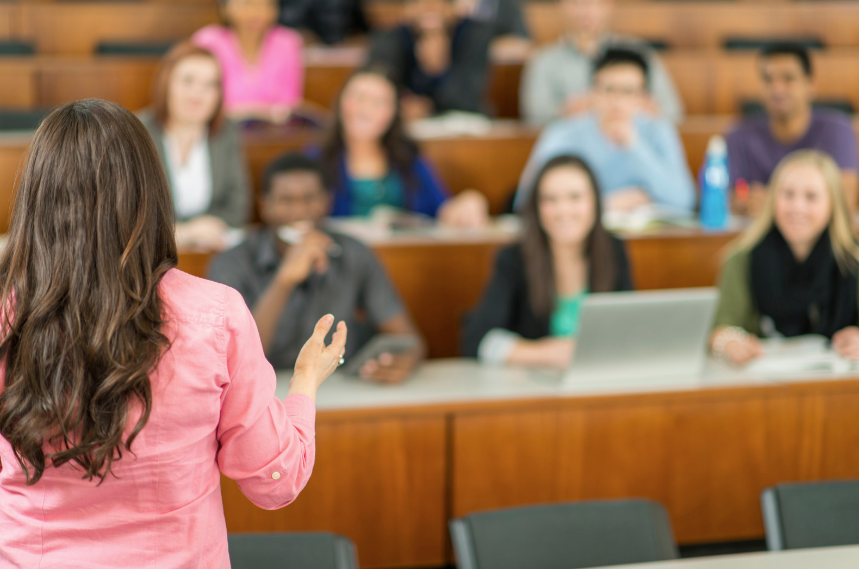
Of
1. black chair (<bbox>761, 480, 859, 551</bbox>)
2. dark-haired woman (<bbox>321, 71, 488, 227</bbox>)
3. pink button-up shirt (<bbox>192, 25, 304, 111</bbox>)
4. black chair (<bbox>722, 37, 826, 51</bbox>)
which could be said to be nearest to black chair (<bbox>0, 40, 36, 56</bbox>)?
pink button-up shirt (<bbox>192, 25, 304, 111</bbox>)

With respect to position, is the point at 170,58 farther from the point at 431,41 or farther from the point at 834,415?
the point at 834,415

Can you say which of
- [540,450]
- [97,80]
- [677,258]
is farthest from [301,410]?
[97,80]

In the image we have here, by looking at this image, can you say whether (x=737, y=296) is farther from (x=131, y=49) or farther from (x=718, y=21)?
(x=718, y=21)

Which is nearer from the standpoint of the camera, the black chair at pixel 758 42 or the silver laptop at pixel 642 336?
the silver laptop at pixel 642 336

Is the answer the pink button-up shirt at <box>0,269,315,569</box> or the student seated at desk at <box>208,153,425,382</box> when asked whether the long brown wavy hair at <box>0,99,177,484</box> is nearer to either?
the pink button-up shirt at <box>0,269,315,569</box>

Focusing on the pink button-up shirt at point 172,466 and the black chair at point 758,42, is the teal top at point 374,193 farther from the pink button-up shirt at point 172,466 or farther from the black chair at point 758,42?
the black chair at point 758,42

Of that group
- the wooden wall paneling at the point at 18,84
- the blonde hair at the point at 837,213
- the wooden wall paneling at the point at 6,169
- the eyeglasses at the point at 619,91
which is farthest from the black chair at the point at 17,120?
the blonde hair at the point at 837,213

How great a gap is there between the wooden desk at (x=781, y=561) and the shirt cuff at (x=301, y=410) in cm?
43

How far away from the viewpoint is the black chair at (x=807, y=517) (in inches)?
54.1

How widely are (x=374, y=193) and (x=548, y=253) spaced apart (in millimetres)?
1000

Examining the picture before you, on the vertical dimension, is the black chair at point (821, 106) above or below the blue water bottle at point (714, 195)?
above

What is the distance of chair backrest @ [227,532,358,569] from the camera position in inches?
48.3

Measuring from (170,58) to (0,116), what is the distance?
1.05m

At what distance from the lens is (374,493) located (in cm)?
198
